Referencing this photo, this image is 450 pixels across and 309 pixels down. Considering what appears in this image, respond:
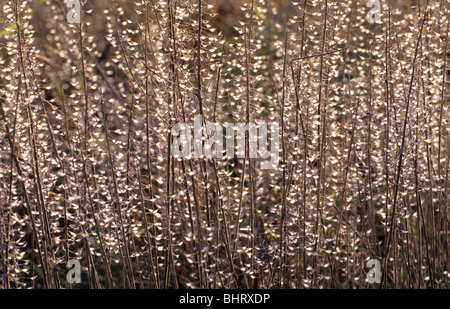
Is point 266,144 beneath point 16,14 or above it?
beneath

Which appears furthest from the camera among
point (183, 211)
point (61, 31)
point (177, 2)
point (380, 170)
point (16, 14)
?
point (61, 31)

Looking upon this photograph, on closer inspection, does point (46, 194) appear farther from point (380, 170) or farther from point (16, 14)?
point (380, 170)

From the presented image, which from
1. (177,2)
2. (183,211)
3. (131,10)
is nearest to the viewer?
(177,2)

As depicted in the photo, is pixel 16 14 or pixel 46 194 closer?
pixel 16 14

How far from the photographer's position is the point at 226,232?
160cm

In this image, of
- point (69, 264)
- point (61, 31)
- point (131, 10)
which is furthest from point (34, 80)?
point (131, 10)

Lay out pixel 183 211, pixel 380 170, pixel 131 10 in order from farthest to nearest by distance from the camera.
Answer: pixel 131 10 < pixel 183 211 < pixel 380 170

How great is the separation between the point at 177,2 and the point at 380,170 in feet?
2.70

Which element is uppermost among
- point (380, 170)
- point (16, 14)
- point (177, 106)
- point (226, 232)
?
point (16, 14)

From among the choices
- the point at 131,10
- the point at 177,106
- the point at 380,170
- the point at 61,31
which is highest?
the point at 131,10

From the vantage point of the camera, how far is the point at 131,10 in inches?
147

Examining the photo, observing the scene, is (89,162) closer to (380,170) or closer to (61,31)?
(380,170)

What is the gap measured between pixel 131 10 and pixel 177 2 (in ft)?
7.24
